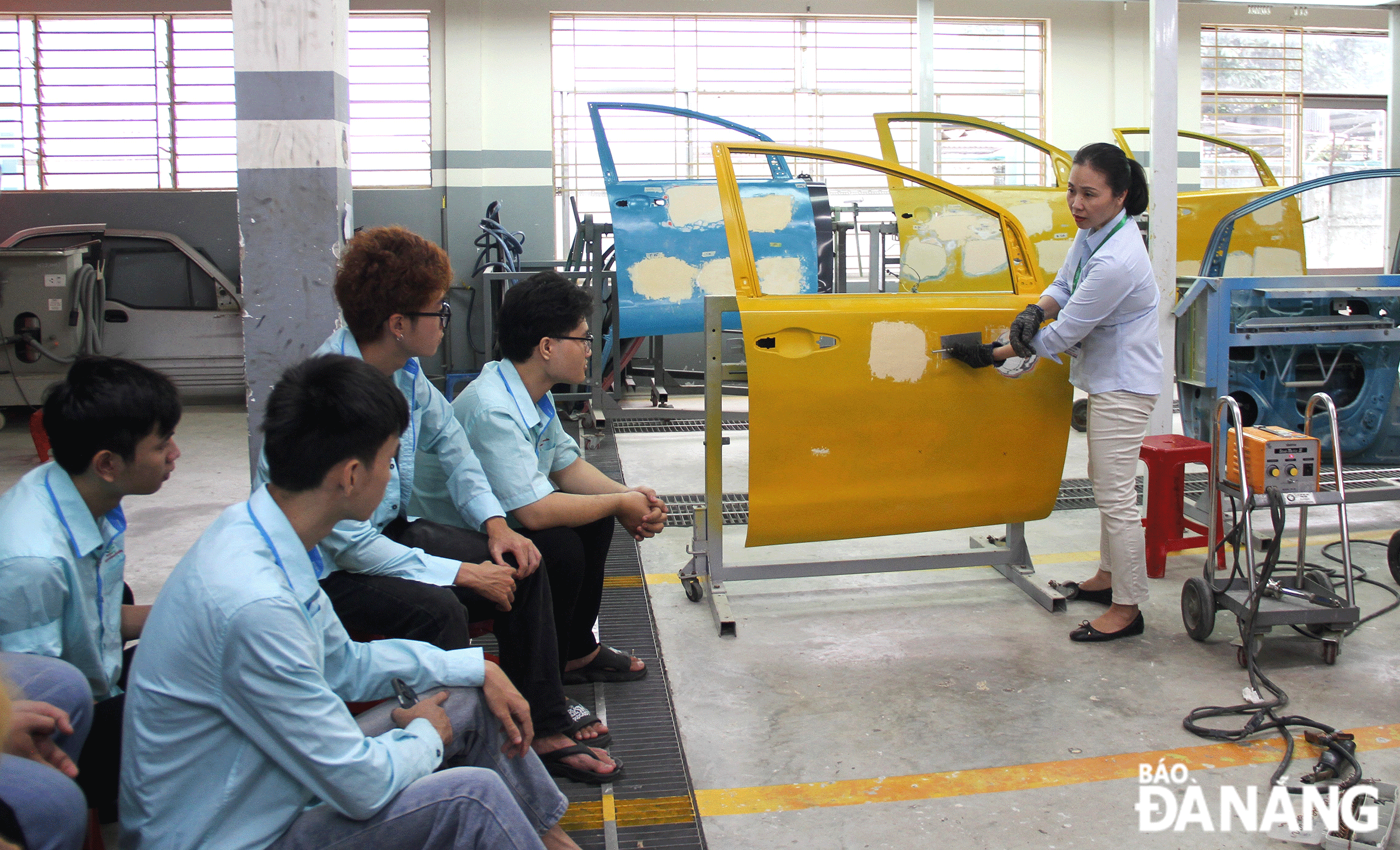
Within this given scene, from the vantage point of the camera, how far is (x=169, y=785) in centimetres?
145

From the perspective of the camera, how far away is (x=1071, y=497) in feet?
16.8

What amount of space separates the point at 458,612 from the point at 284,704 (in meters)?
0.79

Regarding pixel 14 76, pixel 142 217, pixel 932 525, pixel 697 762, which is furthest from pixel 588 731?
pixel 14 76

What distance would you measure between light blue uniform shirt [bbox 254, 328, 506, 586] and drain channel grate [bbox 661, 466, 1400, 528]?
2155 mm

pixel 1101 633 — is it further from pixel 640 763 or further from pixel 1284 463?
pixel 640 763

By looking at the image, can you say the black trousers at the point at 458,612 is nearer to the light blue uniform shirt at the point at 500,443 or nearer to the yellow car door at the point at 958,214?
the light blue uniform shirt at the point at 500,443

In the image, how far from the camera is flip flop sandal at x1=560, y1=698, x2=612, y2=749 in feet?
8.46

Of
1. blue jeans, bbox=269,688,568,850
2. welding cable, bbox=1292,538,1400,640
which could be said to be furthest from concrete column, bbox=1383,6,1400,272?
blue jeans, bbox=269,688,568,850

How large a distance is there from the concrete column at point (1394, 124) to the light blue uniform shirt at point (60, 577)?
8.03 meters

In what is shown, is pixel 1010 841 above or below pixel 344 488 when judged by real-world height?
below

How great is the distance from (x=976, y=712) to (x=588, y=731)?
3.58 ft

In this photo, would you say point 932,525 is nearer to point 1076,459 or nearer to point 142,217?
point 1076,459

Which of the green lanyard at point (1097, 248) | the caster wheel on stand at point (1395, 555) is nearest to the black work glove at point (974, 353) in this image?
the green lanyard at point (1097, 248)

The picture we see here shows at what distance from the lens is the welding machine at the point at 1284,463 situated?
10.1 ft
